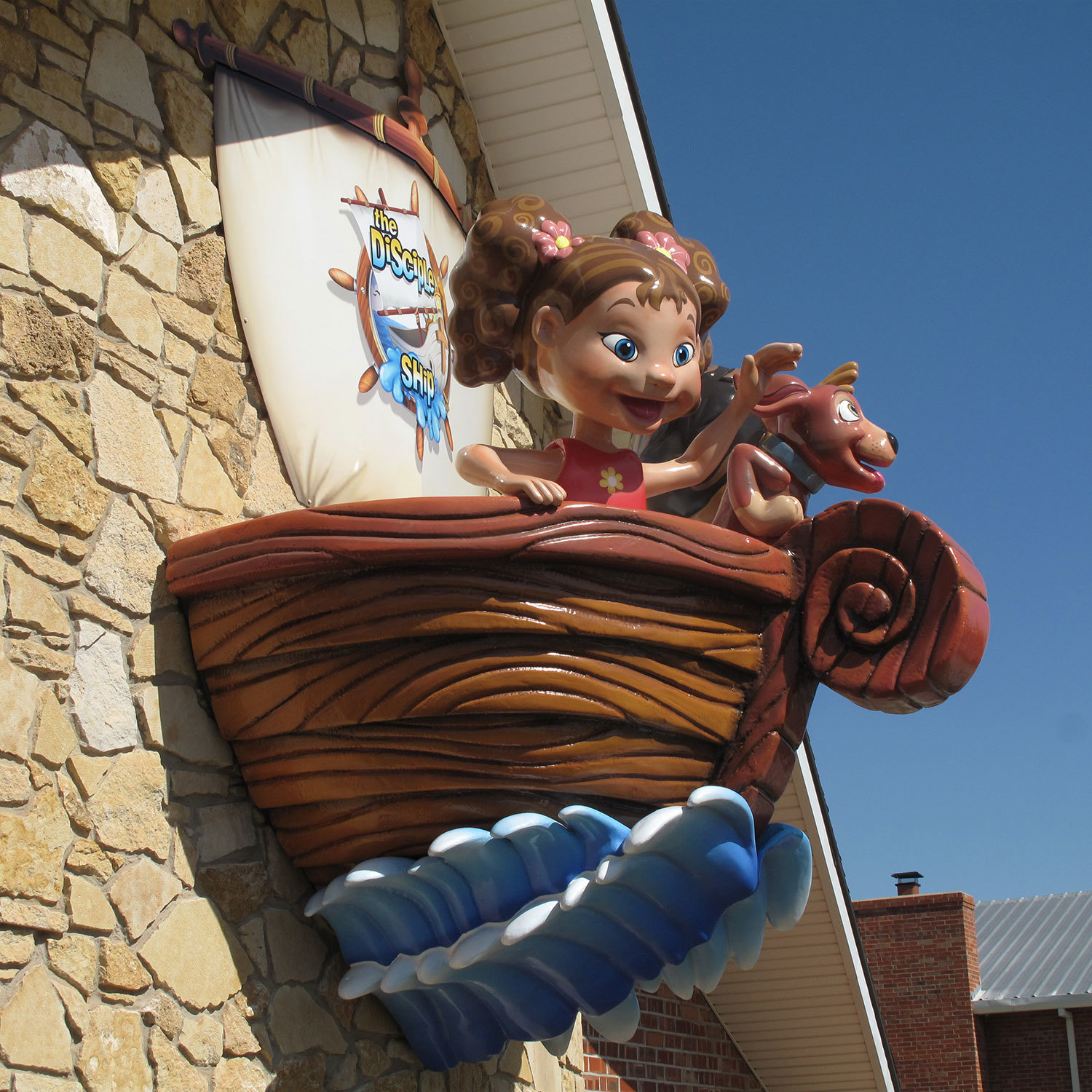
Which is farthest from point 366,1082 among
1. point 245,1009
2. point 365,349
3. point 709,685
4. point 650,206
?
point 650,206

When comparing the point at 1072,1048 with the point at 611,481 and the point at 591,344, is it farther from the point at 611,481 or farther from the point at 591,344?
the point at 591,344

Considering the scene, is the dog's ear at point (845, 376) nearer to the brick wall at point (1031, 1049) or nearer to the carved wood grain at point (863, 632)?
the carved wood grain at point (863, 632)

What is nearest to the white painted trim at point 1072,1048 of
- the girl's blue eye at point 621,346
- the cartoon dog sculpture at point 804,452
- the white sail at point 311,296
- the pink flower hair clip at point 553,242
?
the white sail at point 311,296

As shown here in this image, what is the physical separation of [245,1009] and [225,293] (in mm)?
2120

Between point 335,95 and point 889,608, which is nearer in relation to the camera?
point 889,608

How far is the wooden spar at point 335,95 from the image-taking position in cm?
428

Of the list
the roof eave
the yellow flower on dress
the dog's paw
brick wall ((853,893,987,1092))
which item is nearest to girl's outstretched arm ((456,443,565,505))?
the yellow flower on dress

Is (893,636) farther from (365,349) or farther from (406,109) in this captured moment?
(406,109)

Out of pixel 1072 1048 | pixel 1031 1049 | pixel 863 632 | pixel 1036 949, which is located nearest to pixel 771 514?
pixel 863 632

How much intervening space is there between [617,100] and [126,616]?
329 centimetres

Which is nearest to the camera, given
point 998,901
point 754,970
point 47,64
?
point 47,64

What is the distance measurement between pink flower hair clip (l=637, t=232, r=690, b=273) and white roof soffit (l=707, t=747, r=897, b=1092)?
3.35m

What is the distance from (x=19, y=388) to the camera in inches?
133

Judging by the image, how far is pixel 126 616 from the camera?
3455mm
